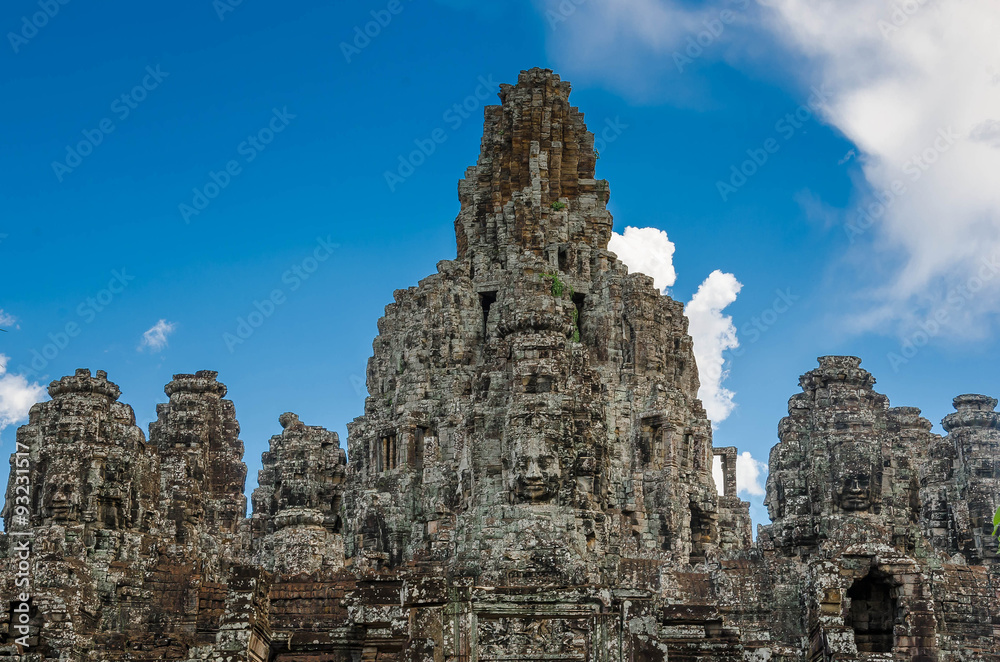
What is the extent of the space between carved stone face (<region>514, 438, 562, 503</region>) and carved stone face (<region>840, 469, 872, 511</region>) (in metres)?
9.34

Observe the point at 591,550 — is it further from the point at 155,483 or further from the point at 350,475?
the point at 350,475

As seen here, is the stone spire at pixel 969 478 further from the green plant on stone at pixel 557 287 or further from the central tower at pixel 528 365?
the green plant on stone at pixel 557 287

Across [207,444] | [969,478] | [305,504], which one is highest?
[207,444]

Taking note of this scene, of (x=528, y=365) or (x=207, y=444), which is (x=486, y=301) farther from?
(x=528, y=365)

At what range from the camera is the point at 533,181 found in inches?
2032

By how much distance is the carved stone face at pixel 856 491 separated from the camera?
34438mm

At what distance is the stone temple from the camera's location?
2344 cm

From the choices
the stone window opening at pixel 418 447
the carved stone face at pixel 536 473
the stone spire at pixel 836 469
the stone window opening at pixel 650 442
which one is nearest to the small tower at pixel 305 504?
the stone window opening at pixel 418 447

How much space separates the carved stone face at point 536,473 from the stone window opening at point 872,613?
7621mm

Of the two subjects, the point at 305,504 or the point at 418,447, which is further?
the point at 418,447

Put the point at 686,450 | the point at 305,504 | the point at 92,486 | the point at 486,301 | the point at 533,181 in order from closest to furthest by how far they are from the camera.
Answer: the point at 92,486 → the point at 305,504 → the point at 686,450 → the point at 486,301 → the point at 533,181

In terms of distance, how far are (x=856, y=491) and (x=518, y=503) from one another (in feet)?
34.5

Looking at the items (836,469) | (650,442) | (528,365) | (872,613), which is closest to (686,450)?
(650,442)

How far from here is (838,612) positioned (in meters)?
23.6
